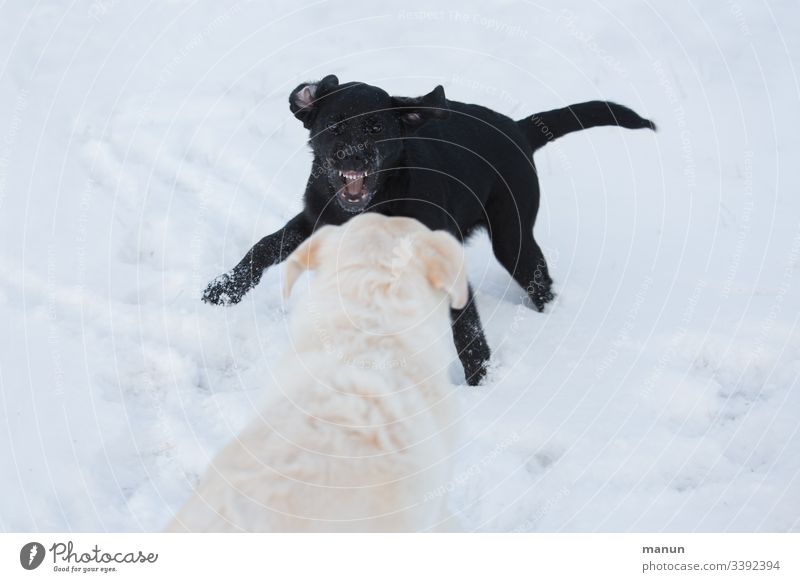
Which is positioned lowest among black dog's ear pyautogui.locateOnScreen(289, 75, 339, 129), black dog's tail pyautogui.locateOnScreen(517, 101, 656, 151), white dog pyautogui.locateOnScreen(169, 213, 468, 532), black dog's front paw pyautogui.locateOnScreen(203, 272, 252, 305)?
white dog pyautogui.locateOnScreen(169, 213, 468, 532)

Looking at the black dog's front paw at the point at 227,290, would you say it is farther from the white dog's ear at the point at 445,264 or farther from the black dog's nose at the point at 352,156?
the white dog's ear at the point at 445,264

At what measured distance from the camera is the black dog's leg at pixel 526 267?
16.5ft

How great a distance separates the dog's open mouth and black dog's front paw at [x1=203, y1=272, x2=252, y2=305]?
31.6 inches

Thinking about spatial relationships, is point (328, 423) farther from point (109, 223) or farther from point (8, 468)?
point (109, 223)

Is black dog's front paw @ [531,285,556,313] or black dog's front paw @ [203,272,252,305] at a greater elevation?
black dog's front paw @ [203,272,252,305]

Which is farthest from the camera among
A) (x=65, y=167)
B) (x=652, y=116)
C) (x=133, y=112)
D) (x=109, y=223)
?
(x=652, y=116)

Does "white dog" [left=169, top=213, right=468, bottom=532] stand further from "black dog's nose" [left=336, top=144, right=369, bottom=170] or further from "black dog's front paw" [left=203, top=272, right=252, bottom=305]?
"black dog's front paw" [left=203, top=272, right=252, bottom=305]

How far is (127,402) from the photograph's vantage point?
407 centimetres

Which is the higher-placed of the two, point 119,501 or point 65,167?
point 65,167

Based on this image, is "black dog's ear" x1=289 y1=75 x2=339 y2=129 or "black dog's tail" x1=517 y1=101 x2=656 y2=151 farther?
Answer: "black dog's tail" x1=517 y1=101 x2=656 y2=151

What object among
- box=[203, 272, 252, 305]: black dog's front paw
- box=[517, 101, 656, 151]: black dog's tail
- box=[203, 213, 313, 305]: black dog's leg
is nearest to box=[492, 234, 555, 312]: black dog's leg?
box=[517, 101, 656, 151]: black dog's tail

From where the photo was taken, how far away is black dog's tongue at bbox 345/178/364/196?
4281 millimetres

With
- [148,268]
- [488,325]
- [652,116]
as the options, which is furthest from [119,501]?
[652,116]
